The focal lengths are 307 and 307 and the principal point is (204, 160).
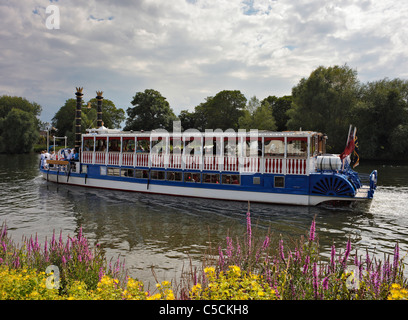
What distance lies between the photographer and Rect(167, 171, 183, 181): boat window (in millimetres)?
24703

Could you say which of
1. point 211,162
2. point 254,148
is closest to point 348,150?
point 254,148

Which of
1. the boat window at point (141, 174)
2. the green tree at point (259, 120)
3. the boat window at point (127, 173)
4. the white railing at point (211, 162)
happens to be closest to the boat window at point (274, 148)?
the white railing at point (211, 162)

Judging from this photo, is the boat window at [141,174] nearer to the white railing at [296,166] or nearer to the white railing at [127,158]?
the white railing at [127,158]

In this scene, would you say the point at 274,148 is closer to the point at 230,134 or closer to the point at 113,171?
the point at 230,134

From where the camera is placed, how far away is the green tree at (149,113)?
258ft

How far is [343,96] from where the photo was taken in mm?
57656

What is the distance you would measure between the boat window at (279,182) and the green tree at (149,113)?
60.3 meters

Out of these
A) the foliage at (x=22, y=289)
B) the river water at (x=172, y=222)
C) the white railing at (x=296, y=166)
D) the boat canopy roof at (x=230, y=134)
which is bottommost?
the river water at (x=172, y=222)

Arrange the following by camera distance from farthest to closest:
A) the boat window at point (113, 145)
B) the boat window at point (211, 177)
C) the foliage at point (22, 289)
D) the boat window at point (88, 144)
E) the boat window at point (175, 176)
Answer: the boat window at point (88, 144) < the boat window at point (113, 145) < the boat window at point (175, 176) < the boat window at point (211, 177) < the foliage at point (22, 289)

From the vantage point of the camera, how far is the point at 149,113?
259 feet

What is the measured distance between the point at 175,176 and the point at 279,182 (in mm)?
8402

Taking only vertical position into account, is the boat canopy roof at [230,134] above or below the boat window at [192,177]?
above
